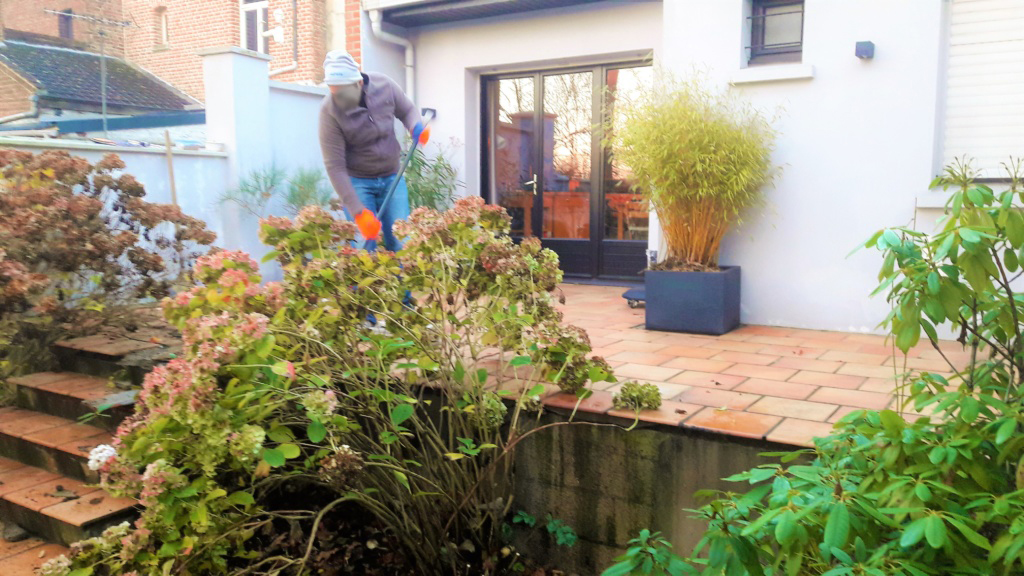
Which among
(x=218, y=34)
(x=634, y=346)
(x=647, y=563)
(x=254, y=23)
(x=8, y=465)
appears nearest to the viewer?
(x=647, y=563)

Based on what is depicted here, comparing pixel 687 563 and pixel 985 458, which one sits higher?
pixel 985 458

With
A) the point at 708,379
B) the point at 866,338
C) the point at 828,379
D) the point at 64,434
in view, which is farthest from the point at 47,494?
the point at 866,338

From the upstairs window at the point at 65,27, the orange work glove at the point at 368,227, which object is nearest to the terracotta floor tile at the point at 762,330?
the orange work glove at the point at 368,227

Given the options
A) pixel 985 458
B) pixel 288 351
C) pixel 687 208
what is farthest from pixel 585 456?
pixel 687 208

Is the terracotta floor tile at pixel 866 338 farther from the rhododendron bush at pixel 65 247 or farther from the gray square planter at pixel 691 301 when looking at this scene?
the rhododendron bush at pixel 65 247

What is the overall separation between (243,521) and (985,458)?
211 cm

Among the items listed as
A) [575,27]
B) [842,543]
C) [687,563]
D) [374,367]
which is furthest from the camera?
[575,27]

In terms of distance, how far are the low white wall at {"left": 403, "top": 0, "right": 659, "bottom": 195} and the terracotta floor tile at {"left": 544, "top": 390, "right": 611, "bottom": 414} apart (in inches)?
179

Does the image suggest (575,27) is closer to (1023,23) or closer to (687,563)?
(1023,23)

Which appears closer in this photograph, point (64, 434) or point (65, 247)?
point (64, 434)

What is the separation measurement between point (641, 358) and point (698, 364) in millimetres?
311

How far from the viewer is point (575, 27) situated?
7.08 metres

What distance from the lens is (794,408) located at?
2.98 m

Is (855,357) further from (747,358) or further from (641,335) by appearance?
(641,335)
